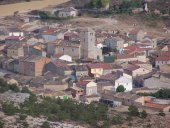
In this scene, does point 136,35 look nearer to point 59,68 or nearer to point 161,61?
point 161,61

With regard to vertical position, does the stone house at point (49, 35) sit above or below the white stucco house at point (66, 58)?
above

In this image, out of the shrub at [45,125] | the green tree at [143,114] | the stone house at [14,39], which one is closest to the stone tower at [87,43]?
the stone house at [14,39]

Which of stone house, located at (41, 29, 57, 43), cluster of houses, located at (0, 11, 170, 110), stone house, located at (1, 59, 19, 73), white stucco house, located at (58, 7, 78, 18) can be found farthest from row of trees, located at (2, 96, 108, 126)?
white stucco house, located at (58, 7, 78, 18)

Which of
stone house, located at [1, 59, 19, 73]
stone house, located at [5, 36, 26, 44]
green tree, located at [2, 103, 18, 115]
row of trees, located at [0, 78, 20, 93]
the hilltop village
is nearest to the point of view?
green tree, located at [2, 103, 18, 115]

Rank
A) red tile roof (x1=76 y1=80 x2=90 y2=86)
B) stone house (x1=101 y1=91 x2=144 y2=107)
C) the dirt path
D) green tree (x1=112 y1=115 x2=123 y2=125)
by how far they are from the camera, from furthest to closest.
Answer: the dirt path
red tile roof (x1=76 y1=80 x2=90 y2=86)
stone house (x1=101 y1=91 x2=144 y2=107)
green tree (x1=112 y1=115 x2=123 y2=125)

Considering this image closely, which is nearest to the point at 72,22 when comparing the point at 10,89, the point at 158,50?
the point at 158,50

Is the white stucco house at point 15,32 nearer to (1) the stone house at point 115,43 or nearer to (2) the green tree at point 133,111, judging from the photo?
(1) the stone house at point 115,43

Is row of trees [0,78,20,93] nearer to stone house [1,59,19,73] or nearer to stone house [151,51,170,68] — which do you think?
stone house [1,59,19,73]

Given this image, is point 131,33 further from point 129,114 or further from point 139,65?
point 129,114
